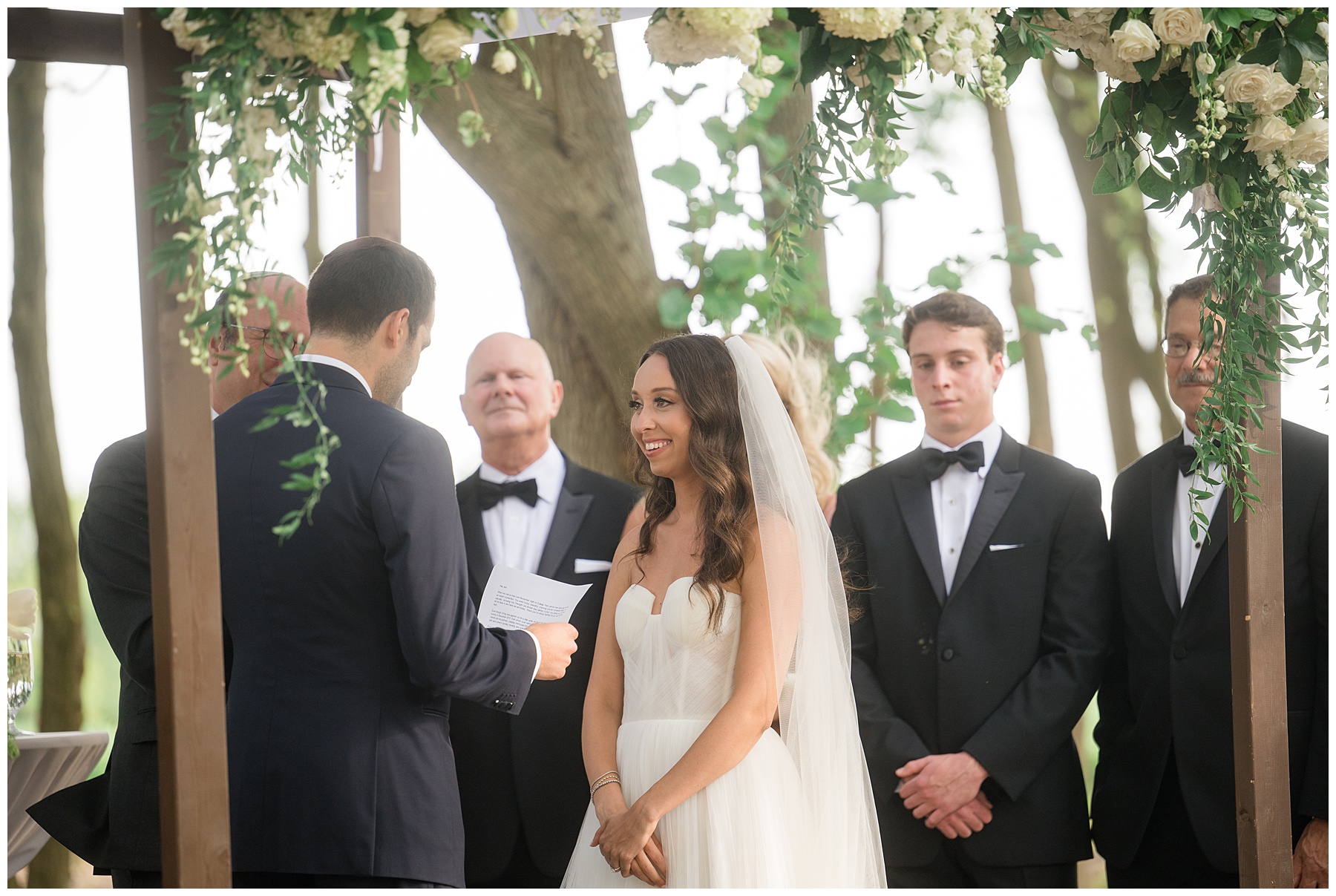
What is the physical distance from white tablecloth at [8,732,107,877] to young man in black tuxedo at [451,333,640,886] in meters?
1.21

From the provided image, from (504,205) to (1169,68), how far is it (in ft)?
9.68

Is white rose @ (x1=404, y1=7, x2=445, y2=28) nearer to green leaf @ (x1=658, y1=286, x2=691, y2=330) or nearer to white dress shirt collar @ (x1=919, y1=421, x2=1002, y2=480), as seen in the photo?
white dress shirt collar @ (x1=919, y1=421, x2=1002, y2=480)

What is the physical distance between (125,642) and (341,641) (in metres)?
0.58

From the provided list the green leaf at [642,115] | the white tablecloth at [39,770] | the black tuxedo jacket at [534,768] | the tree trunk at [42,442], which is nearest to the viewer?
the black tuxedo jacket at [534,768]

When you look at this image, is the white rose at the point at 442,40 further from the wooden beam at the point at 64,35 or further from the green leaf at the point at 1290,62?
the green leaf at the point at 1290,62

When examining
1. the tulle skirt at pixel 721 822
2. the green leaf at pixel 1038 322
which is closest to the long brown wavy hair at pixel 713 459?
the tulle skirt at pixel 721 822

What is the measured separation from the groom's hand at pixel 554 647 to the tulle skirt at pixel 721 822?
0.30 m

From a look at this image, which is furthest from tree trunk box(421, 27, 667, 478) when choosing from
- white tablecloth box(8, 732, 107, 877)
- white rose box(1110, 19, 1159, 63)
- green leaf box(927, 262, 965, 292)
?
white rose box(1110, 19, 1159, 63)

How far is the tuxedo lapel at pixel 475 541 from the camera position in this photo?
3543mm

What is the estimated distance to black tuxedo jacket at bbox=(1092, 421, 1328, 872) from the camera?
10.0ft

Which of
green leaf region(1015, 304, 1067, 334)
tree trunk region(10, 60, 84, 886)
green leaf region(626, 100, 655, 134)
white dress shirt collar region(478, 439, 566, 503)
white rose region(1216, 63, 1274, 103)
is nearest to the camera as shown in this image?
white rose region(1216, 63, 1274, 103)

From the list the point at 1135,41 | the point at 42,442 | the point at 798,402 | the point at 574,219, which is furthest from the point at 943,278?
the point at 42,442

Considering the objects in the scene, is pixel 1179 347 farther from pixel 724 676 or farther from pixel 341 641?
pixel 341 641

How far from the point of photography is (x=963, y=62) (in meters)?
2.31
